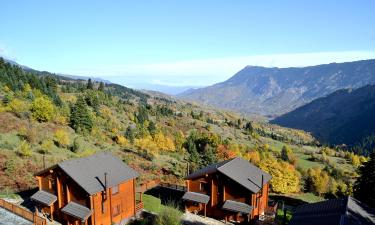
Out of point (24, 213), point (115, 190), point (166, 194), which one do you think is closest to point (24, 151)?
point (24, 213)

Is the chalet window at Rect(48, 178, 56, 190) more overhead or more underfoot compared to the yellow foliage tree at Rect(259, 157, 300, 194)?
more overhead

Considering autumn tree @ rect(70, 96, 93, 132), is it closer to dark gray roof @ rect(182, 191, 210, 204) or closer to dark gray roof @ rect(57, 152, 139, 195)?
dark gray roof @ rect(57, 152, 139, 195)

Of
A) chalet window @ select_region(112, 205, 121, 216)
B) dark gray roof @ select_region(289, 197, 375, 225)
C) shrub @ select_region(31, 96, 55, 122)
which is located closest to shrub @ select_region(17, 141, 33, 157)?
shrub @ select_region(31, 96, 55, 122)

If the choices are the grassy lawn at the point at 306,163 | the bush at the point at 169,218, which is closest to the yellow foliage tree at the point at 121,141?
the bush at the point at 169,218

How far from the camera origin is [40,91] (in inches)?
3740

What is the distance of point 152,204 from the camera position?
141 ft

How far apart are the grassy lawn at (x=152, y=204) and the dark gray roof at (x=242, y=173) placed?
217 inches

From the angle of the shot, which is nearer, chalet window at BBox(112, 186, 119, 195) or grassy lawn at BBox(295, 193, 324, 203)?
chalet window at BBox(112, 186, 119, 195)

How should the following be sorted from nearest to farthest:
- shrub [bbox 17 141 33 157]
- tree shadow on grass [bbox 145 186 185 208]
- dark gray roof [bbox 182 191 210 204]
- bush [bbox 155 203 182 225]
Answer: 1. bush [bbox 155 203 182 225]
2. dark gray roof [bbox 182 191 210 204]
3. tree shadow on grass [bbox 145 186 185 208]
4. shrub [bbox 17 141 33 157]

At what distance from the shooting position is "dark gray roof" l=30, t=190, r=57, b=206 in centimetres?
3503

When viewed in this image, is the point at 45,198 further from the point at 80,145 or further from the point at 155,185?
the point at 80,145

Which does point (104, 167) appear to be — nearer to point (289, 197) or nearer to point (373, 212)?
point (373, 212)

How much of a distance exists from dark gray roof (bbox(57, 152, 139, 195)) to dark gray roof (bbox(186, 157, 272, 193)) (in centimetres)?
816

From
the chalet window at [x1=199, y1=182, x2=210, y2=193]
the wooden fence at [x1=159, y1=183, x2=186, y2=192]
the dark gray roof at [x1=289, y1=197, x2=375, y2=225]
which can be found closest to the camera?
the dark gray roof at [x1=289, y1=197, x2=375, y2=225]
